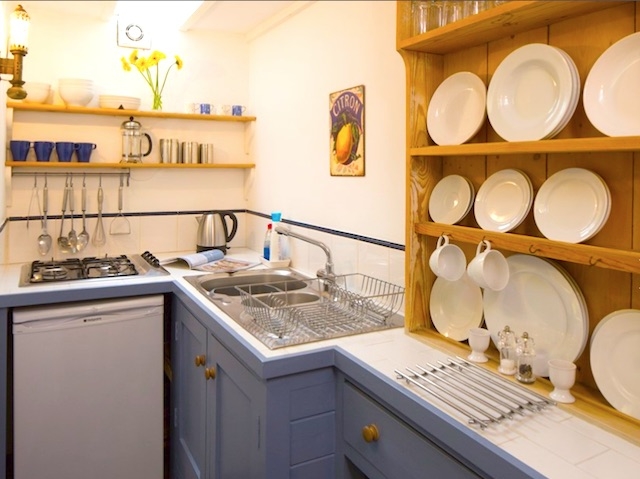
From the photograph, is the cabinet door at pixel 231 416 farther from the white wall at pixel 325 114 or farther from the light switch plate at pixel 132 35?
the light switch plate at pixel 132 35

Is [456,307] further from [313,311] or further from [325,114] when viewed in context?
[325,114]

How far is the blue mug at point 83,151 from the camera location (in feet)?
8.77

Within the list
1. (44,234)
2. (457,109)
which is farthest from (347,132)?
(44,234)

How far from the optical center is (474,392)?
1189mm

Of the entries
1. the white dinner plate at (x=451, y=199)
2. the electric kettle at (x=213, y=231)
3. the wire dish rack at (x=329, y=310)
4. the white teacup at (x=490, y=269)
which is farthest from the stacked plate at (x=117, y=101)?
the white teacup at (x=490, y=269)

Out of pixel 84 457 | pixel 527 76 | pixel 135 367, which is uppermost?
pixel 527 76

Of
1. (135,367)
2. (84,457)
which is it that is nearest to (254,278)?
(135,367)

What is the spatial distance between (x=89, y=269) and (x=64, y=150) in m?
0.62

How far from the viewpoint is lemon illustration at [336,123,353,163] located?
215 cm

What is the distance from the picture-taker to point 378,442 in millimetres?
1310

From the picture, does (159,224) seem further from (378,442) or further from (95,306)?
(378,442)

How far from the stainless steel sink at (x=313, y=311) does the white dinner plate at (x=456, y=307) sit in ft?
0.51

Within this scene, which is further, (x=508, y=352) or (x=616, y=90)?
(x=508, y=352)

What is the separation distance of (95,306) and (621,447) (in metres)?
1.92
